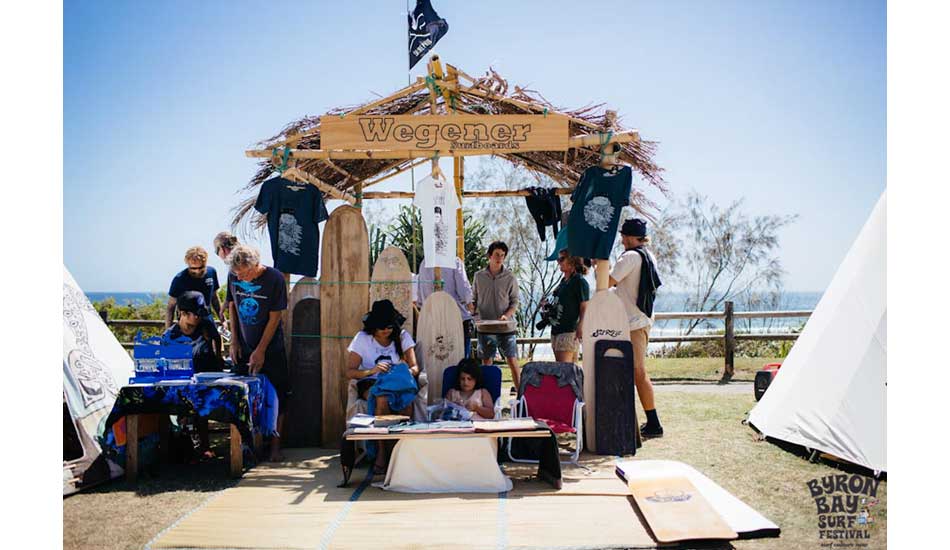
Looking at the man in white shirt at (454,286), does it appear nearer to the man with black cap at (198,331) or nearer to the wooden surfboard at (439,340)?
the wooden surfboard at (439,340)

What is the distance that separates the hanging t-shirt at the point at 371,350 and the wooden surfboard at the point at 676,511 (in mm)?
2187

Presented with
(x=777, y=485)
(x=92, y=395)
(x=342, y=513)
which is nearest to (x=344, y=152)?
(x=92, y=395)

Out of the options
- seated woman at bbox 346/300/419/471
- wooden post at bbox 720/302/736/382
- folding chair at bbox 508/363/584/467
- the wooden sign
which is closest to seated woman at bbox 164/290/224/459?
seated woman at bbox 346/300/419/471

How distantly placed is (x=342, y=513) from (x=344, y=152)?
3.43 meters

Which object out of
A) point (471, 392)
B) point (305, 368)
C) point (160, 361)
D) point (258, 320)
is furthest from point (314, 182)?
point (471, 392)

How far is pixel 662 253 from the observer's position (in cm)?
1936

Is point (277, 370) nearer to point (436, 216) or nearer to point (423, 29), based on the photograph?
point (436, 216)

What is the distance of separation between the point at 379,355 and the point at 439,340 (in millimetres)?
716

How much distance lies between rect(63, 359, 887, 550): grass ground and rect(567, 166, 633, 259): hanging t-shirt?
184 cm

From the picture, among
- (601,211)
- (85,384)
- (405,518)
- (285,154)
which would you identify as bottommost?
(405,518)

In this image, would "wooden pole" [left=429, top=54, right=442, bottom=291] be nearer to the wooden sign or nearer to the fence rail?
the wooden sign

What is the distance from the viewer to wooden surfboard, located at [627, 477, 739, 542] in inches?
158

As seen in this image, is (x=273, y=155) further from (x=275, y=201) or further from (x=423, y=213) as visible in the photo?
(x=423, y=213)

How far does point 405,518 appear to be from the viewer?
14.6 ft
